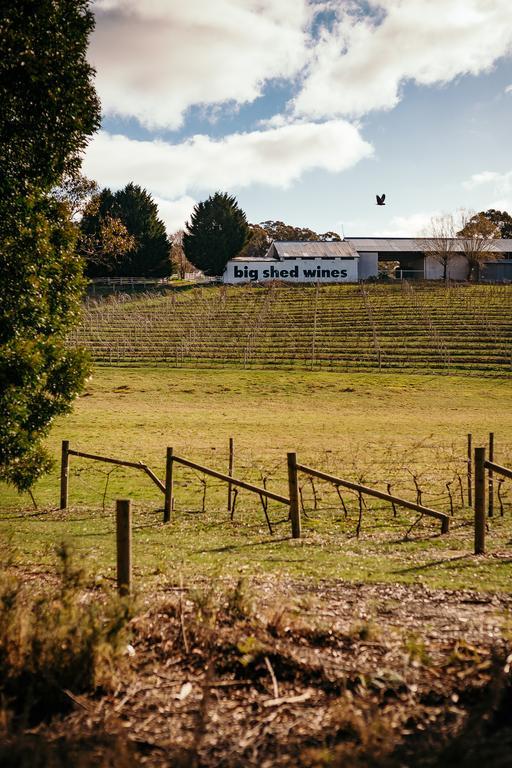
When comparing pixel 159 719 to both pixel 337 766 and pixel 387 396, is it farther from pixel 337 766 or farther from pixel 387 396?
pixel 387 396

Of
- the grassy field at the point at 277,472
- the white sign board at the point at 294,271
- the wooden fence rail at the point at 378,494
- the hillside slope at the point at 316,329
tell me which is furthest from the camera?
the white sign board at the point at 294,271

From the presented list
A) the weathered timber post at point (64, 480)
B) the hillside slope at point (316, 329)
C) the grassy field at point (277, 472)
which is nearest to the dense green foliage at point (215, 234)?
the hillside slope at point (316, 329)

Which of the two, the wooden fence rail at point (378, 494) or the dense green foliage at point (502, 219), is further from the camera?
the dense green foliage at point (502, 219)

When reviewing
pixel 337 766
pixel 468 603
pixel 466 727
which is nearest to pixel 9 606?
pixel 337 766

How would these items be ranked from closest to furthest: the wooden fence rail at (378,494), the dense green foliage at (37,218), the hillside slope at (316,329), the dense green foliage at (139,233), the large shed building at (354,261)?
the wooden fence rail at (378,494)
the dense green foliage at (37,218)
the hillside slope at (316,329)
the dense green foliage at (139,233)
the large shed building at (354,261)

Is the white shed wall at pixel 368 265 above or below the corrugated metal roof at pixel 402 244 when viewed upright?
→ below

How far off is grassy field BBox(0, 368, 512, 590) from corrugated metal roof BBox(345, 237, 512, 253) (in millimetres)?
59808

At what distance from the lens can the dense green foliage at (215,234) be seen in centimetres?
9562

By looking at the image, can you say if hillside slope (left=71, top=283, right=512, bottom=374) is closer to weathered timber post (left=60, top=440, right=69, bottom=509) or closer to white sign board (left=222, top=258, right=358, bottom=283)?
white sign board (left=222, top=258, right=358, bottom=283)

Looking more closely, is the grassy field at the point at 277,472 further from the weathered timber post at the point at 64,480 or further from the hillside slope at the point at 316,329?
the hillside slope at the point at 316,329

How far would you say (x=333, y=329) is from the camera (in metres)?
57.7

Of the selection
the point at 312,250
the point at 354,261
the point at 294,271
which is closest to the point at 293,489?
the point at 294,271

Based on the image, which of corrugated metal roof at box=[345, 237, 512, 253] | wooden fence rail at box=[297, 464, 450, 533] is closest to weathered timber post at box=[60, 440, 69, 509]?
wooden fence rail at box=[297, 464, 450, 533]

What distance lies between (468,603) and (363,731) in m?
3.98
